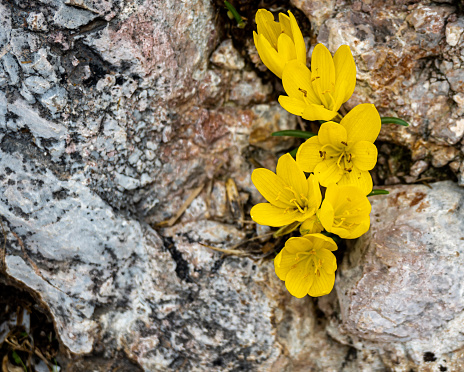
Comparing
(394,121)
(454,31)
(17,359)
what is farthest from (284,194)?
(17,359)

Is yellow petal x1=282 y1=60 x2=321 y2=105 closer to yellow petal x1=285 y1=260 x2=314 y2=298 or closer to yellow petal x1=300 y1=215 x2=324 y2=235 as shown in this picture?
yellow petal x1=300 y1=215 x2=324 y2=235

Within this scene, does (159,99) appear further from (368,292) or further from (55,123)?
(368,292)

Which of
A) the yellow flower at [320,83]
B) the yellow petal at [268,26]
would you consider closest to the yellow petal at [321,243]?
the yellow flower at [320,83]

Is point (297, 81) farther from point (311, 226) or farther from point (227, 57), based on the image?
point (311, 226)

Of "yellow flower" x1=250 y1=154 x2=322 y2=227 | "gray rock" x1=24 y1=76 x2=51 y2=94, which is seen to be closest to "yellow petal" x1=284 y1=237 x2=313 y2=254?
"yellow flower" x1=250 y1=154 x2=322 y2=227

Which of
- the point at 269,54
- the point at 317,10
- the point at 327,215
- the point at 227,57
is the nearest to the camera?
the point at 327,215

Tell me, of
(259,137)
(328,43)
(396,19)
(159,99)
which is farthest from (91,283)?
(396,19)

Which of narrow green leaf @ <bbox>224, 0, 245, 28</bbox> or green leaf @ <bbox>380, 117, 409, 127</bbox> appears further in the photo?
narrow green leaf @ <bbox>224, 0, 245, 28</bbox>
